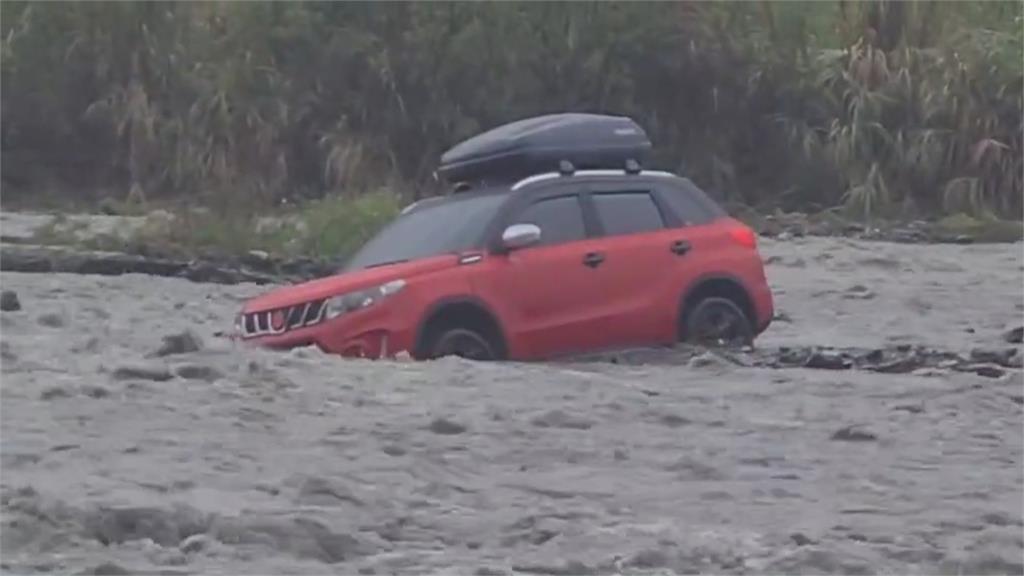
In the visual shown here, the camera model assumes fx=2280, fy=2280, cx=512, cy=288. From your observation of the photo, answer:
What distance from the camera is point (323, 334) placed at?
12.3m

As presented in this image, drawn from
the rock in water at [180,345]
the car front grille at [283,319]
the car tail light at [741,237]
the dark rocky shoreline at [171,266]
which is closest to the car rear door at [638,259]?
the car tail light at [741,237]

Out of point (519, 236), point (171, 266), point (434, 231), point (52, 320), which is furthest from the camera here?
point (171, 266)

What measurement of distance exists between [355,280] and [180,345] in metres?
1.02

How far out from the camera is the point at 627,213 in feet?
44.5

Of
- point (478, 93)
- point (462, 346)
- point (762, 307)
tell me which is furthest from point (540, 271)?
point (478, 93)

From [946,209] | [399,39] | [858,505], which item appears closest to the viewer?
[858,505]

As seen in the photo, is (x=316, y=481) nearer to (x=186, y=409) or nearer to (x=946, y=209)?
(x=186, y=409)

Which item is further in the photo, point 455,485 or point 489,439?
point 489,439

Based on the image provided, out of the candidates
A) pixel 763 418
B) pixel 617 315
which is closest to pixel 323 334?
pixel 617 315

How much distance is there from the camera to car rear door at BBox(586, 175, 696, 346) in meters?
13.1

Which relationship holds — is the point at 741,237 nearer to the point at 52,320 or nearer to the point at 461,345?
the point at 461,345

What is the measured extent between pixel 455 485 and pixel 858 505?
1.55 meters

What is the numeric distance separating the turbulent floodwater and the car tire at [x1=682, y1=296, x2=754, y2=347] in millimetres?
796

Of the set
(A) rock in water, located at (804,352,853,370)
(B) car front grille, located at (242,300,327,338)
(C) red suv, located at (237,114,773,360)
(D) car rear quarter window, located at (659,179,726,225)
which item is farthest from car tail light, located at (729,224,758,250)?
(B) car front grille, located at (242,300,327,338)
